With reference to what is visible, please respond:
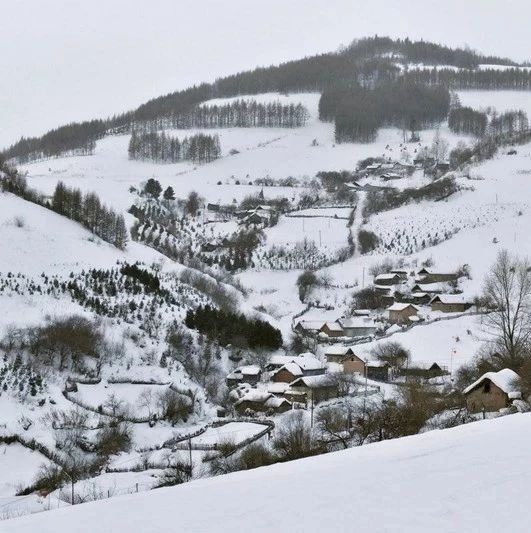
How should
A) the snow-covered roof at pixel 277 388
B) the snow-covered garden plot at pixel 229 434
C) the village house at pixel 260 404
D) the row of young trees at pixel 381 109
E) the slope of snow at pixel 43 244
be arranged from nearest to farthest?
the snow-covered garden plot at pixel 229 434
the village house at pixel 260 404
the snow-covered roof at pixel 277 388
the slope of snow at pixel 43 244
the row of young trees at pixel 381 109

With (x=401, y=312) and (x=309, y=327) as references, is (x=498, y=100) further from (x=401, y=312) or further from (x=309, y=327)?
(x=309, y=327)

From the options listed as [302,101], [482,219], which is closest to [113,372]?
[482,219]

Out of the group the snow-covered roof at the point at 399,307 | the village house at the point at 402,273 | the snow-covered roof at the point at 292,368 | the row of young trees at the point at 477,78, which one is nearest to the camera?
the snow-covered roof at the point at 292,368

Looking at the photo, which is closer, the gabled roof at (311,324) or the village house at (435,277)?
the gabled roof at (311,324)

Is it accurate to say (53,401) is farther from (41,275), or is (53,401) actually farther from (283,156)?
(283,156)

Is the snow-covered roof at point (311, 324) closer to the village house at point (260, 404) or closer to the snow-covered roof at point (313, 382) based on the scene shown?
the snow-covered roof at point (313, 382)

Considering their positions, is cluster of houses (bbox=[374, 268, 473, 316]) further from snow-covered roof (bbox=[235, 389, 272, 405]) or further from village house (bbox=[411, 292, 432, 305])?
snow-covered roof (bbox=[235, 389, 272, 405])

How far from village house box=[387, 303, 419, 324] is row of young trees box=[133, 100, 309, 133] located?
9293 cm

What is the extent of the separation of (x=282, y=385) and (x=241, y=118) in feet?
364

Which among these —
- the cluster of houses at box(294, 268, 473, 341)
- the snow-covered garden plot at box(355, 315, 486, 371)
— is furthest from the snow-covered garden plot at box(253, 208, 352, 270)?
the snow-covered garden plot at box(355, 315, 486, 371)

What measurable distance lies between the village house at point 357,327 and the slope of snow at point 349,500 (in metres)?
35.9

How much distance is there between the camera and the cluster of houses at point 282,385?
29.0 m

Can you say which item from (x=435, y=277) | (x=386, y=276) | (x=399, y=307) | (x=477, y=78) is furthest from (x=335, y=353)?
(x=477, y=78)

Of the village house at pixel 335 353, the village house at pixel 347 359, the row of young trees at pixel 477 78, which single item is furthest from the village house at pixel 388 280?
the row of young trees at pixel 477 78
